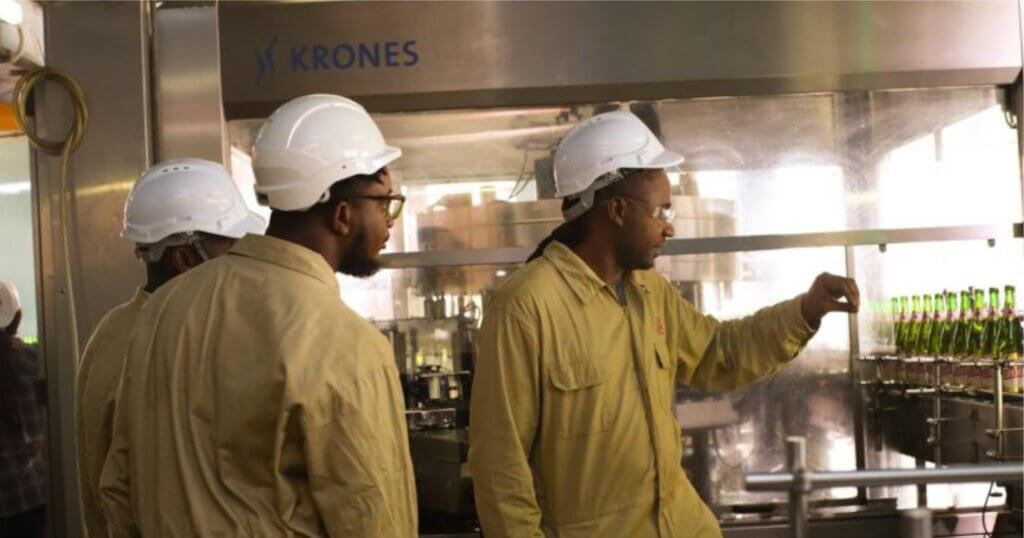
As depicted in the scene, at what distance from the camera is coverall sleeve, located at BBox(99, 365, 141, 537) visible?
77.7 inches

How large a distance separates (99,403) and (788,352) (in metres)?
1.53

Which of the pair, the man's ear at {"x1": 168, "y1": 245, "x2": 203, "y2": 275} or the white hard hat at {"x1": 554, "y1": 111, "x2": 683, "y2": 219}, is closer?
the white hard hat at {"x1": 554, "y1": 111, "x2": 683, "y2": 219}

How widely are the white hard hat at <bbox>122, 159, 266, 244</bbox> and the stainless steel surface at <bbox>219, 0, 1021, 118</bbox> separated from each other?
31.3 inches

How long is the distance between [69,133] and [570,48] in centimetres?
156

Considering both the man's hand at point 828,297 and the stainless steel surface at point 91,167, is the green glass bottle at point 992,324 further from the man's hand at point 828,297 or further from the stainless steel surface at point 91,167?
the stainless steel surface at point 91,167

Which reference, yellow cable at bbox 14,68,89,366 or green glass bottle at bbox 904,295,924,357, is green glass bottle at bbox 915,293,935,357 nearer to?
green glass bottle at bbox 904,295,924,357

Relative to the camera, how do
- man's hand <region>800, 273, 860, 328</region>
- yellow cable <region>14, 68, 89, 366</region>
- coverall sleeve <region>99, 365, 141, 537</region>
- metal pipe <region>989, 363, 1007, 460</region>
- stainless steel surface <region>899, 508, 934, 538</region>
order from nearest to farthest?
stainless steel surface <region>899, 508, 934, 538</region>
coverall sleeve <region>99, 365, 141, 537</region>
man's hand <region>800, 273, 860, 328</region>
metal pipe <region>989, 363, 1007, 460</region>
yellow cable <region>14, 68, 89, 366</region>

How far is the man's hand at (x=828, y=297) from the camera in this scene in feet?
9.53

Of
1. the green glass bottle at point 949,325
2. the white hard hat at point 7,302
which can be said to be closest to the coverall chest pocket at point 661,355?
the green glass bottle at point 949,325

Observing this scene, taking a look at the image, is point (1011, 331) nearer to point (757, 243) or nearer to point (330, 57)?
point (757, 243)

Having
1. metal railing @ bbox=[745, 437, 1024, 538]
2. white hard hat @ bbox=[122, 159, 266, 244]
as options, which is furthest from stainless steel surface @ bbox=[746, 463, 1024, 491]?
white hard hat @ bbox=[122, 159, 266, 244]

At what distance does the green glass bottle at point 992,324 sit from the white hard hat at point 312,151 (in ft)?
8.58

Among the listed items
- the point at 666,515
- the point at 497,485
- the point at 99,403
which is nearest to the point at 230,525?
the point at 99,403

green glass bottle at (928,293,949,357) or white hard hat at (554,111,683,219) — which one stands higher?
white hard hat at (554,111,683,219)
